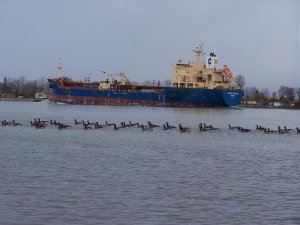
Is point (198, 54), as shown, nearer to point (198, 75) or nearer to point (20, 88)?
point (198, 75)

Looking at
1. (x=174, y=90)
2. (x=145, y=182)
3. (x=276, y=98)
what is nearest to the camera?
(x=145, y=182)

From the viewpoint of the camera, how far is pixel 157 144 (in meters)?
30.2

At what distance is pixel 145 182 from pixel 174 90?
7386cm

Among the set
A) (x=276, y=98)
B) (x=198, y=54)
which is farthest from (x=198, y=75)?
(x=276, y=98)

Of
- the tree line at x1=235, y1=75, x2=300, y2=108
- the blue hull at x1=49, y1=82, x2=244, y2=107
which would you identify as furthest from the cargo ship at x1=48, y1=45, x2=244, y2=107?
the tree line at x1=235, y1=75, x2=300, y2=108

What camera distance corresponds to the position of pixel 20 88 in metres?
181

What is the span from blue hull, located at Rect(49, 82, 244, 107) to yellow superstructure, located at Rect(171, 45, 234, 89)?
2.22 m

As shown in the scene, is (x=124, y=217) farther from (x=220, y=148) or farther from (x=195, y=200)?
(x=220, y=148)

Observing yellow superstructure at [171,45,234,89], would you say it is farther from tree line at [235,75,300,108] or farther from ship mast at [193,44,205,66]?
tree line at [235,75,300,108]

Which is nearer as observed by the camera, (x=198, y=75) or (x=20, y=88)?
(x=198, y=75)

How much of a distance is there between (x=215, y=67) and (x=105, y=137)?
206 ft

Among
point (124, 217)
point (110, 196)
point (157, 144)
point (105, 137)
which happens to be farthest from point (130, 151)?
point (124, 217)

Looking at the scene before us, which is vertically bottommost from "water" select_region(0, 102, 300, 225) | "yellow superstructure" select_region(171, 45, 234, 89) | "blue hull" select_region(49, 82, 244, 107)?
"water" select_region(0, 102, 300, 225)

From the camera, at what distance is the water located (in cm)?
1316
